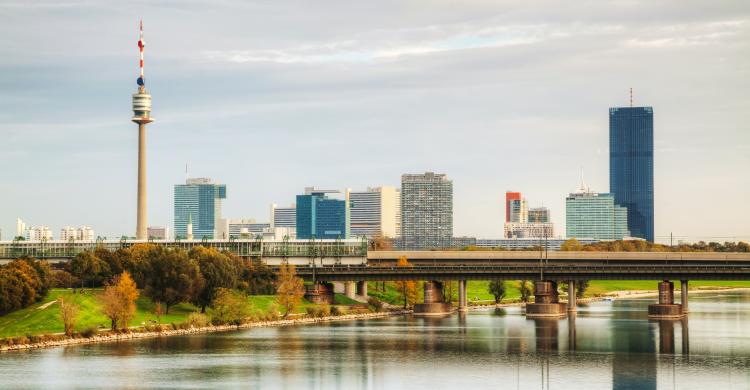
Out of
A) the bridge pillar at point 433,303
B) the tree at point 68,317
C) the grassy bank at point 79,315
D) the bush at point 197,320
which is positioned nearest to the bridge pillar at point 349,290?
the bridge pillar at point 433,303

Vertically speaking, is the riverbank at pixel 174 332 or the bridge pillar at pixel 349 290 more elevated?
the bridge pillar at pixel 349 290

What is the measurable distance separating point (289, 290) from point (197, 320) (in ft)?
83.0

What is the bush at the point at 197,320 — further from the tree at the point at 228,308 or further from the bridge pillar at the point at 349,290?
the bridge pillar at the point at 349,290

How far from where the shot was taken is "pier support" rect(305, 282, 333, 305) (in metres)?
186

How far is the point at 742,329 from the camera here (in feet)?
491

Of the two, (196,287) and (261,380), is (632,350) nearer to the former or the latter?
(261,380)

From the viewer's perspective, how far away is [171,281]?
6019 inches

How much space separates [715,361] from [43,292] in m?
76.5

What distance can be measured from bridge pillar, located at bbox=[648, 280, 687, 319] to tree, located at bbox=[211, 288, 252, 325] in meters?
58.5

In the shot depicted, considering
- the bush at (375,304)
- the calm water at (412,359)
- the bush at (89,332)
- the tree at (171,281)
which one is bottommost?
the calm water at (412,359)

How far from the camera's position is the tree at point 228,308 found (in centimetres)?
15375

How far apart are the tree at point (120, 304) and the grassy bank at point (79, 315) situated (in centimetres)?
246

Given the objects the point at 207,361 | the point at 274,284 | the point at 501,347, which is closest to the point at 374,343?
the point at 501,347

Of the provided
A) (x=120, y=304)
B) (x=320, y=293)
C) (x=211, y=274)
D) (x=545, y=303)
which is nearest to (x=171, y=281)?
(x=211, y=274)
